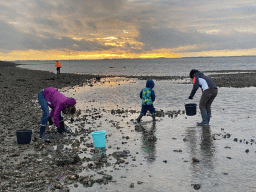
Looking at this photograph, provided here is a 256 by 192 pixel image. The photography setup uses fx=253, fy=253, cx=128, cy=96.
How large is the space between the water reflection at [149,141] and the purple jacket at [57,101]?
2922mm

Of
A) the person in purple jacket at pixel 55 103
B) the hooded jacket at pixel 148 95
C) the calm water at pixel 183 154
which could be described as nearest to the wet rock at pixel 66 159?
the calm water at pixel 183 154

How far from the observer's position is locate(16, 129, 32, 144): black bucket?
8.61 meters

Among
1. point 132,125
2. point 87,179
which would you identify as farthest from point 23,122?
point 87,179

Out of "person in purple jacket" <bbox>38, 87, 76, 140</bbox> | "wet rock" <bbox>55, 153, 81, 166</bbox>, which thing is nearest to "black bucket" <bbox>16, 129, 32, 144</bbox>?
"person in purple jacket" <bbox>38, 87, 76, 140</bbox>

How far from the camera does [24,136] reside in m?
8.71

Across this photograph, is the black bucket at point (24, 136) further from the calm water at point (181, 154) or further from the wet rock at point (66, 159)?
the calm water at point (181, 154)

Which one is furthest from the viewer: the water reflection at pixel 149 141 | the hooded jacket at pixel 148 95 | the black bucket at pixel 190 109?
the hooded jacket at pixel 148 95

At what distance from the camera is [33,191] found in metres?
5.51

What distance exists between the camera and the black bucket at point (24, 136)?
28.2ft

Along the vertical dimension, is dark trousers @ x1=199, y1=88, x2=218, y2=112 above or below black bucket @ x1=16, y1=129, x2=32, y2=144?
above

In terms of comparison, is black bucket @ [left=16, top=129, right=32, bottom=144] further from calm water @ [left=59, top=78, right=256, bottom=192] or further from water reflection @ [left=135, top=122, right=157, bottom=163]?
water reflection @ [left=135, top=122, right=157, bottom=163]

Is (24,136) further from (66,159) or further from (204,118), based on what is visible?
(204,118)

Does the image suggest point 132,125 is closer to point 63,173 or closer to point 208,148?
point 208,148

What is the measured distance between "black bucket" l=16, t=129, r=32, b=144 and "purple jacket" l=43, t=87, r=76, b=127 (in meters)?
0.97
